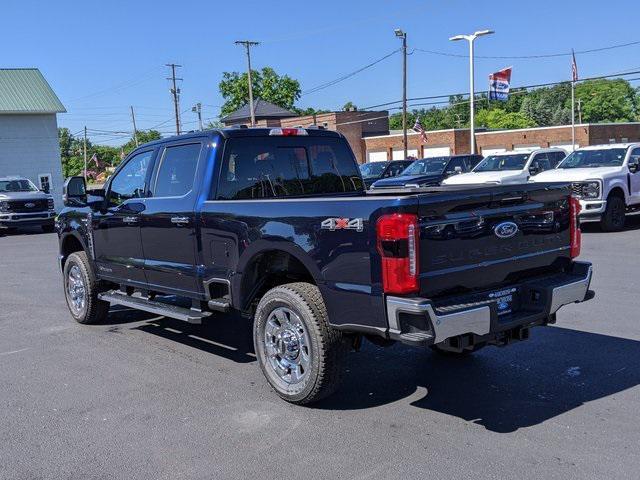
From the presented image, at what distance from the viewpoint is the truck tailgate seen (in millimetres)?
4293

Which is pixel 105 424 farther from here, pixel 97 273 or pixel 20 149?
pixel 20 149

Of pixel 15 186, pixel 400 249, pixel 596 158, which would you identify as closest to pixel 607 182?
pixel 596 158

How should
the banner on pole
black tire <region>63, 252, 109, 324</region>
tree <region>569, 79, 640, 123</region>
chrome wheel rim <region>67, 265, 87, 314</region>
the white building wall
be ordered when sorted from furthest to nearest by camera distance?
tree <region>569, 79, 640, 123</region> → the white building wall → the banner on pole → chrome wheel rim <region>67, 265, 87, 314</region> → black tire <region>63, 252, 109, 324</region>

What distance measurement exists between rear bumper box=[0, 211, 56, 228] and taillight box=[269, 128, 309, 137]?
63.0 ft

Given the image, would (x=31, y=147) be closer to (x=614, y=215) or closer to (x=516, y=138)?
(x=614, y=215)

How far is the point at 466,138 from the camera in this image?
63719 mm

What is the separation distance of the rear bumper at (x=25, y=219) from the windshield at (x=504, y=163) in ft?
48.7

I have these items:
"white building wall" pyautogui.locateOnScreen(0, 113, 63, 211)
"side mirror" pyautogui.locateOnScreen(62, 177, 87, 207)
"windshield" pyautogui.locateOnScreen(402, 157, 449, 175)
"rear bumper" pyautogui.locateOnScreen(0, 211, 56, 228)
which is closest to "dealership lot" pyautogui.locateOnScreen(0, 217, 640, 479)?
"side mirror" pyautogui.locateOnScreen(62, 177, 87, 207)

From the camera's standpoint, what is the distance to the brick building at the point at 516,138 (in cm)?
5981

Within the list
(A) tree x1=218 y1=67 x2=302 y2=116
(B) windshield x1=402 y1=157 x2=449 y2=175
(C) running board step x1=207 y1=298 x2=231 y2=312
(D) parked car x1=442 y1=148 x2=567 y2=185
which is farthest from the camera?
(A) tree x1=218 y1=67 x2=302 y2=116

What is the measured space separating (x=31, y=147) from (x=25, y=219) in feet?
63.9

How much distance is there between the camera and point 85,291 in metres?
7.89

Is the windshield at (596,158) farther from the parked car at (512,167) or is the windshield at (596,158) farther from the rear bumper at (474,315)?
the rear bumper at (474,315)

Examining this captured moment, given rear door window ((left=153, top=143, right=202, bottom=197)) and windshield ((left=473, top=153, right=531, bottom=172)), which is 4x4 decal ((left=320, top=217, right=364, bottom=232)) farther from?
windshield ((left=473, top=153, right=531, bottom=172))
